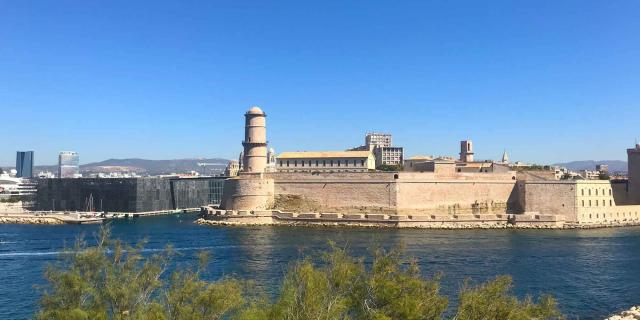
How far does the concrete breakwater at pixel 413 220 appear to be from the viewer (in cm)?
3588

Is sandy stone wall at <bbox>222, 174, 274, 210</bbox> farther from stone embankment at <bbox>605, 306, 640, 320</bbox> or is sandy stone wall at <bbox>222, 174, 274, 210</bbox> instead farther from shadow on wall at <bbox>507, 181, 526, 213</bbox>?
stone embankment at <bbox>605, 306, 640, 320</bbox>

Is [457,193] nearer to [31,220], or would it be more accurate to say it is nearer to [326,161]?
[326,161]

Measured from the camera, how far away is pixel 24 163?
460 feet

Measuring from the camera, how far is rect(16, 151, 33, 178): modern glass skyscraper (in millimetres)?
138250

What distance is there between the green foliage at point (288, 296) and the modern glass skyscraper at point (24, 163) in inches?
5765

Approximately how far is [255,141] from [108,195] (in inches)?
663

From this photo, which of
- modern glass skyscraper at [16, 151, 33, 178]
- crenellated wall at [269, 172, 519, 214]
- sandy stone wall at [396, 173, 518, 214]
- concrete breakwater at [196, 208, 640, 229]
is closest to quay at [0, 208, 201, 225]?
concrete breakwater at [196, 208, 640, 229]

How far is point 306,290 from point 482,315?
2.91 meters

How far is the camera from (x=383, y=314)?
864 cm

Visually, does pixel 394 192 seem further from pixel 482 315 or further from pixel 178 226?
pixel 482 315

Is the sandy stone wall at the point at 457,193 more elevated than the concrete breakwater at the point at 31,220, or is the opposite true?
the sandy stone wall at the point at 457,193

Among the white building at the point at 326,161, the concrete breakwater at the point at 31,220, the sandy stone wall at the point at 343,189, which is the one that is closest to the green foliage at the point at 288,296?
the sandy stone wall at the point at 343,189

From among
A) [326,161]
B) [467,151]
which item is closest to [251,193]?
[326,161]

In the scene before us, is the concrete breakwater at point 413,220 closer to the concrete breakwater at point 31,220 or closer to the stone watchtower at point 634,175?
the stone watchtower at point 634,175
